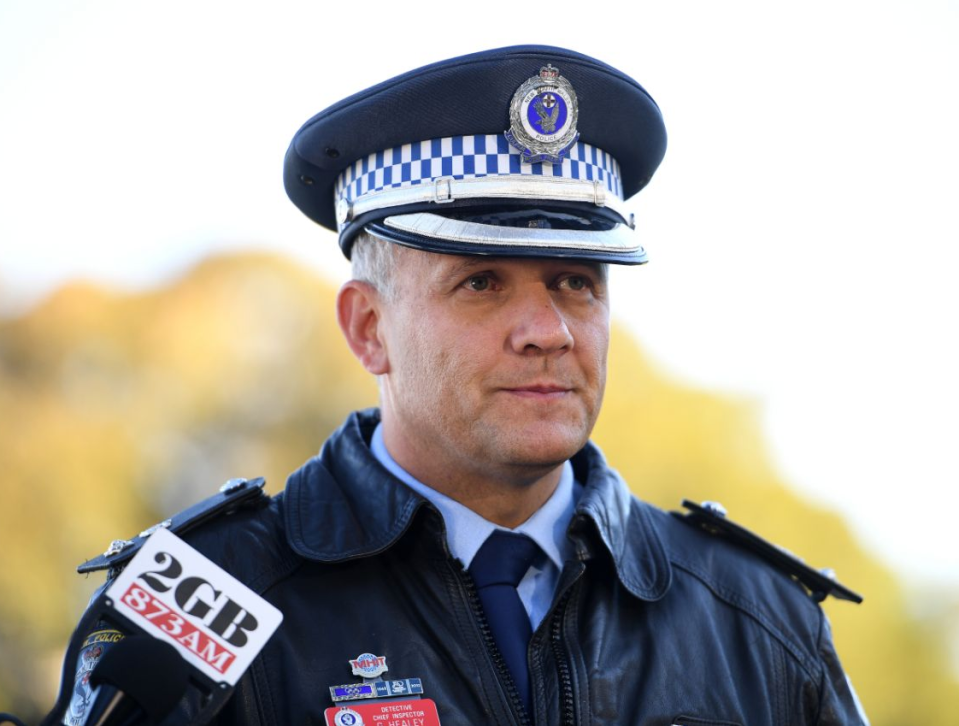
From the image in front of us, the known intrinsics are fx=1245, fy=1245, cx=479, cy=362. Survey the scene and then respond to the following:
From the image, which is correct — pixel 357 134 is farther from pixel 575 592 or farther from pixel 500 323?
pixel 575 592

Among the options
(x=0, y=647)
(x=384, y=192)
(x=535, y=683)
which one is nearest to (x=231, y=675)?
(x=535, y=683)

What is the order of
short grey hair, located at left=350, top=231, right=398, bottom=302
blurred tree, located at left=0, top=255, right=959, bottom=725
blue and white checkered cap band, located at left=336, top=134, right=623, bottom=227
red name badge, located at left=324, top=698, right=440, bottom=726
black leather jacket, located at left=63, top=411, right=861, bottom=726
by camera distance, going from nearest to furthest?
red name badge, located at left=324, top=698, right=440, bottom=726 → black leather jacket, located at left=63, top=411, right=861, bottom=726 → blue and white checkered cap band, located at left=336, top=134, right=623, bottom=227 → short grey hair, located at left=350, top=231, right=398, bottom=302 → blurred tree, located at left=0, top=255, right=959, bottom=725

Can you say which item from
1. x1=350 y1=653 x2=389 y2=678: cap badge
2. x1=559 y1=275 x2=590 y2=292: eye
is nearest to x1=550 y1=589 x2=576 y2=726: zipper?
x1=350 y1=653 x2=389 y2=678: cap badge

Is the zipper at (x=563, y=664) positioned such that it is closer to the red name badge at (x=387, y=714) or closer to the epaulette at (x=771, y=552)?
the red name badge at (x=387, y=714)

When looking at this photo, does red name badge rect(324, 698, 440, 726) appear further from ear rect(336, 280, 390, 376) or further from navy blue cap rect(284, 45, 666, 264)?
navy blue cap rect(284, 45, 666, 264)

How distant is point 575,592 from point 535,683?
10.7 inches

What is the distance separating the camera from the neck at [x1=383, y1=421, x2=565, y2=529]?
3.21 meters

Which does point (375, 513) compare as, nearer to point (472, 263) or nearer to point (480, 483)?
point (480, 483)

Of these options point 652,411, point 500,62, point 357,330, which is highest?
point 500,62

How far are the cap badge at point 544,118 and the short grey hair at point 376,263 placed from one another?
0.45m

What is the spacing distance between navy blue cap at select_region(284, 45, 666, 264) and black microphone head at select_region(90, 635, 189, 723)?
122cm

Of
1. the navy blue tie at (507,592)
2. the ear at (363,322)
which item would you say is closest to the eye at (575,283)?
the ear at (363,322)

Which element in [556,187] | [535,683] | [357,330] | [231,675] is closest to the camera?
[231,675]

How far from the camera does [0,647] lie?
40.6 ft
